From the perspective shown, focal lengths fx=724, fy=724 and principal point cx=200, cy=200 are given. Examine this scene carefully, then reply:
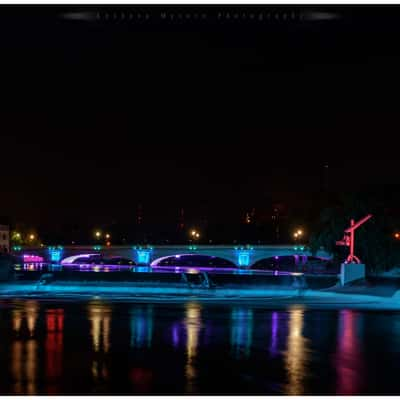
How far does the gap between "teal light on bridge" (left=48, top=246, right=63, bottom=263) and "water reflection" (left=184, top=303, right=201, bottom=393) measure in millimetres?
95012

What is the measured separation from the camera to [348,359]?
56.1ft

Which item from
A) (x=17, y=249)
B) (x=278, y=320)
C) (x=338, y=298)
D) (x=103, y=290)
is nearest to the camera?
(x=278, y=320)

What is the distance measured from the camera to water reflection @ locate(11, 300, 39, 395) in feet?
43.6

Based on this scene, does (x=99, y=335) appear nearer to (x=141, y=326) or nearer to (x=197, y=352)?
(x=141, y=326)

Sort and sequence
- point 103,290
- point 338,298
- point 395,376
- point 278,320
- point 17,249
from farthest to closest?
1. point 17,249
2. point 103,290
3. point 338,298
4. point 278,320
5. point 395,376

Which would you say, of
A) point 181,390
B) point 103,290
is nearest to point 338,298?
point 103,290

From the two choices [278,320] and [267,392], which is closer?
[267,392]

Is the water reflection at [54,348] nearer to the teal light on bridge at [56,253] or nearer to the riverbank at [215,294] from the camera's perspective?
the riverbank at [215,294]

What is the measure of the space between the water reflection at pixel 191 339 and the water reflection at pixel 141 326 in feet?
3.83

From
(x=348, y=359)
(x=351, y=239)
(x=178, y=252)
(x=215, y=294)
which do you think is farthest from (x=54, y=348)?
(x=178, y=252)

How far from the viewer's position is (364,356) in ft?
57.6

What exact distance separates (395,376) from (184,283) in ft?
105

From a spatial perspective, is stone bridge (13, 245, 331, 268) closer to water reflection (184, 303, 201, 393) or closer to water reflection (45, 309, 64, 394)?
water reflection (184, 303, 201, 393)

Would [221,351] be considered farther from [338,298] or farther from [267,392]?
[338,298]
